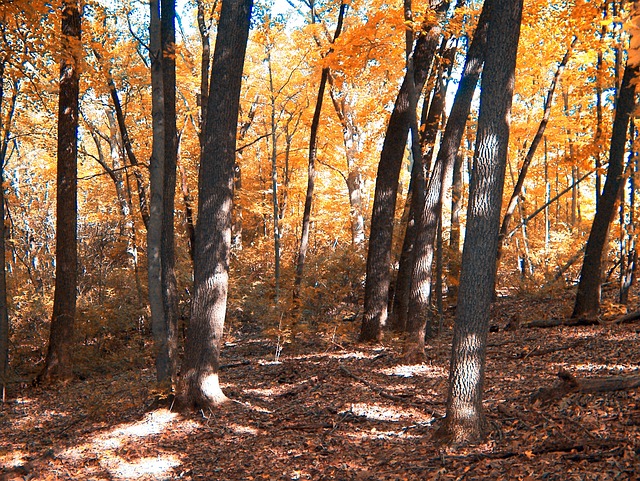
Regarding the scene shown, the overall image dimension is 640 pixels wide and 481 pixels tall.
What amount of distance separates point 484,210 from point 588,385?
1996 millimetres

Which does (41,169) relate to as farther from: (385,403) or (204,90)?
(385,403)

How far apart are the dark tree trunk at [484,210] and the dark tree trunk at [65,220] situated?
26.7 ft

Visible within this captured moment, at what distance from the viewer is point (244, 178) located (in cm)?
2458

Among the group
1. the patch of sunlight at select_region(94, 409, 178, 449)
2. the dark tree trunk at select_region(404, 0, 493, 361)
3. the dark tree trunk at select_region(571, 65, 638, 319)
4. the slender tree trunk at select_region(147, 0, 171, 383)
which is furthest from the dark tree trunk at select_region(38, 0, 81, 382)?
the dark tree trunk at select_region(571, 65, 638, 319)

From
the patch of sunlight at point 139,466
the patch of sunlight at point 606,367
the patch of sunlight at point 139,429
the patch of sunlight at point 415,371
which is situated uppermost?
the patch of sunlight at point 606,367

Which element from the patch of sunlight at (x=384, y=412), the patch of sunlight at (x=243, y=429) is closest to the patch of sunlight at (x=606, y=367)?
the patch of sunlight at (x=384, y=412)

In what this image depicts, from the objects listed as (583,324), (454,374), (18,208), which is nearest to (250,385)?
(454,374)

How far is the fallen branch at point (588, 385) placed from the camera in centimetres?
524

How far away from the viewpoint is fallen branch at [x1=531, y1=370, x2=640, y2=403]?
5.24m

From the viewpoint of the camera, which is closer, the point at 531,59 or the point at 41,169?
the point at 531,59

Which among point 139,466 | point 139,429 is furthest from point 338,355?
point 139,466

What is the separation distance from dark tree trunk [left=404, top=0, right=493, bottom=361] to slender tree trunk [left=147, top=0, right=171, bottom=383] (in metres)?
3.63

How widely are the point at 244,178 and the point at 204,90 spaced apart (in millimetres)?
13147

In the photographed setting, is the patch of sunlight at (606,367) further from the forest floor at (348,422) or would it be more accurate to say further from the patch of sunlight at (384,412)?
the patch of sunlight at (384,412)
